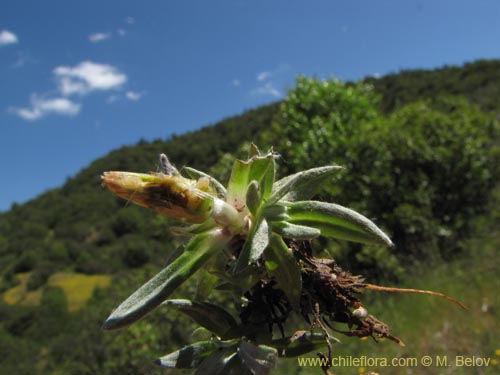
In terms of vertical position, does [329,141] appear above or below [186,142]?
below

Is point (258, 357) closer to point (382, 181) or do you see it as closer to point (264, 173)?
point (264, 173)

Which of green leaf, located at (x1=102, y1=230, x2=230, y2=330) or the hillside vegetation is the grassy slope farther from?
green leaf, located at (x1=102, y1=230, x2=230, y2=330)

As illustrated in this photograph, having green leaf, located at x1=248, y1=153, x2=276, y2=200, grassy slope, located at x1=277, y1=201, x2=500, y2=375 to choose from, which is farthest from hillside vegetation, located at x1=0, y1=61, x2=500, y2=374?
green leaf, located at x1=248, y1=153, x2=276, y2=200

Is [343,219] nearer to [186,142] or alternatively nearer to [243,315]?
[243,315]

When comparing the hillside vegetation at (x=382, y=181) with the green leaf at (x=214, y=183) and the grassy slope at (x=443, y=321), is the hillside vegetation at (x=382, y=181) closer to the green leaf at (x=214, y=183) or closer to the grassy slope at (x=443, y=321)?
the grassy slope at (x=443, y=321)

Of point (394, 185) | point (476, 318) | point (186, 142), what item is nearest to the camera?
point (476, 318)

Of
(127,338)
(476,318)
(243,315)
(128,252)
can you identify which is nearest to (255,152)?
(243,315)

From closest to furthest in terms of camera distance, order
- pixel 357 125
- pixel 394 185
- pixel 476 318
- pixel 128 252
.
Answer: pixel 476 318 < pixel 394 185 < pixel 357 125 < pixel 128 252
